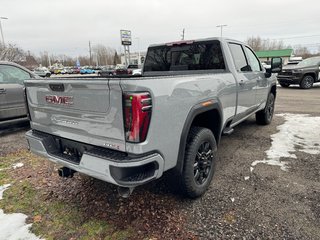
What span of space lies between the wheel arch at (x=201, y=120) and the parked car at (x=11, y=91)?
494cm

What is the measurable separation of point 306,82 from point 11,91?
1446cm

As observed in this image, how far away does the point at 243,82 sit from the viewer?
156 inches

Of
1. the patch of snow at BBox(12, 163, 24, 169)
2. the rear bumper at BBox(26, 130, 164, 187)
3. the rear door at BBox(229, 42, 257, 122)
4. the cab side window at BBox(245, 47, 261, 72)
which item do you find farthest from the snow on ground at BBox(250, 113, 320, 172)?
the patch of snow at BBox(12, 163, 24, 169)

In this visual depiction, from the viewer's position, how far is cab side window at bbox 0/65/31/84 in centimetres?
585

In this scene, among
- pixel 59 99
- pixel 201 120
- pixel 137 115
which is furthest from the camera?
pixel 201 120

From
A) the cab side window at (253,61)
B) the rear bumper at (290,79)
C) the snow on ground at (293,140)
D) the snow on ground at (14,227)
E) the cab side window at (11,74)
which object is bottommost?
the snow on ground at (14,227)

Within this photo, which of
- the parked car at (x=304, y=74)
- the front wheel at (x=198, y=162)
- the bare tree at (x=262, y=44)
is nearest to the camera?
the front wheel at (x=198, y=162)

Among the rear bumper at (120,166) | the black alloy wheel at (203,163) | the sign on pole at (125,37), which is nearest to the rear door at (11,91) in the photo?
the rear bumper at (120,166)

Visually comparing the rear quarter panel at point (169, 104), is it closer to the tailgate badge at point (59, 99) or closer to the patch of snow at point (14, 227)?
the tailgate badge at point (59, 99)

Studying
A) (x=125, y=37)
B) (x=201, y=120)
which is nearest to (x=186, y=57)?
(x=201, y=120)

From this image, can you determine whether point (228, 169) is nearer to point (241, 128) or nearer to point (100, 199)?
point (100, 199)

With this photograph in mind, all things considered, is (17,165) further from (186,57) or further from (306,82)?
(306,82)

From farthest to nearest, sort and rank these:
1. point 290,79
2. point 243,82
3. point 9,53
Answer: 1. point 9,53
2. point 290,79
3. point 243,82

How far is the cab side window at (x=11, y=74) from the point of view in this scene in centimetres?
585
